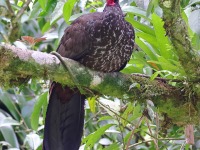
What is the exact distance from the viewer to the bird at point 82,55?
2369mm

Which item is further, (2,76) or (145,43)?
(145,43)

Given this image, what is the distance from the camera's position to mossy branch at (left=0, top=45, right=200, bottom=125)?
1991 millimetres

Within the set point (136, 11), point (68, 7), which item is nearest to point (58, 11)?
point (68, 7)

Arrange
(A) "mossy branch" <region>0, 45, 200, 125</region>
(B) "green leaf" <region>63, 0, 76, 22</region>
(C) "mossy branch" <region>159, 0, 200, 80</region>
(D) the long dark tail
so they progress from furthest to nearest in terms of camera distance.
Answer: (D) the long dark tail → (B) "green leaf" <region>63, 0, 76, 22</region> → (A) "mossy branch" <region>0, 45, 200, 125</region> → (C) "mossy branch" <region>159, 0, 200, 80</region>

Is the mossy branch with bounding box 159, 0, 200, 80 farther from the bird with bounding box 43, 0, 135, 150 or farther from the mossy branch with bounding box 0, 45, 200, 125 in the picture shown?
the bird with bounding box 43, 0, 135, 150

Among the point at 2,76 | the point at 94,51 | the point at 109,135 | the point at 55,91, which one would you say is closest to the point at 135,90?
the point at 94,51

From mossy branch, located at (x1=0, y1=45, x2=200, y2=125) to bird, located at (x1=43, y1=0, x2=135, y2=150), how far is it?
14cm

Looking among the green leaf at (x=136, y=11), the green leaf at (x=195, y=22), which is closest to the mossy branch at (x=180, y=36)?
the green leaf at (x=195, y=22)

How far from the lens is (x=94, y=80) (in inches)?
85.1

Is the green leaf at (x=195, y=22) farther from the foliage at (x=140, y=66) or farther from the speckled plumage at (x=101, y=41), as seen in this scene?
the speckled plumage at (x=101, y=41)

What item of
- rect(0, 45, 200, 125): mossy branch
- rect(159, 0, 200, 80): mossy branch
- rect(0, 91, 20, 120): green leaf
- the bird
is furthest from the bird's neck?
rect(0, 91, 20, 120): green leaf

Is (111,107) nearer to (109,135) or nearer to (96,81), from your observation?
(96,81)

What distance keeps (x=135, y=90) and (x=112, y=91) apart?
12 cm

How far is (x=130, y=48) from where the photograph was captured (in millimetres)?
2475
